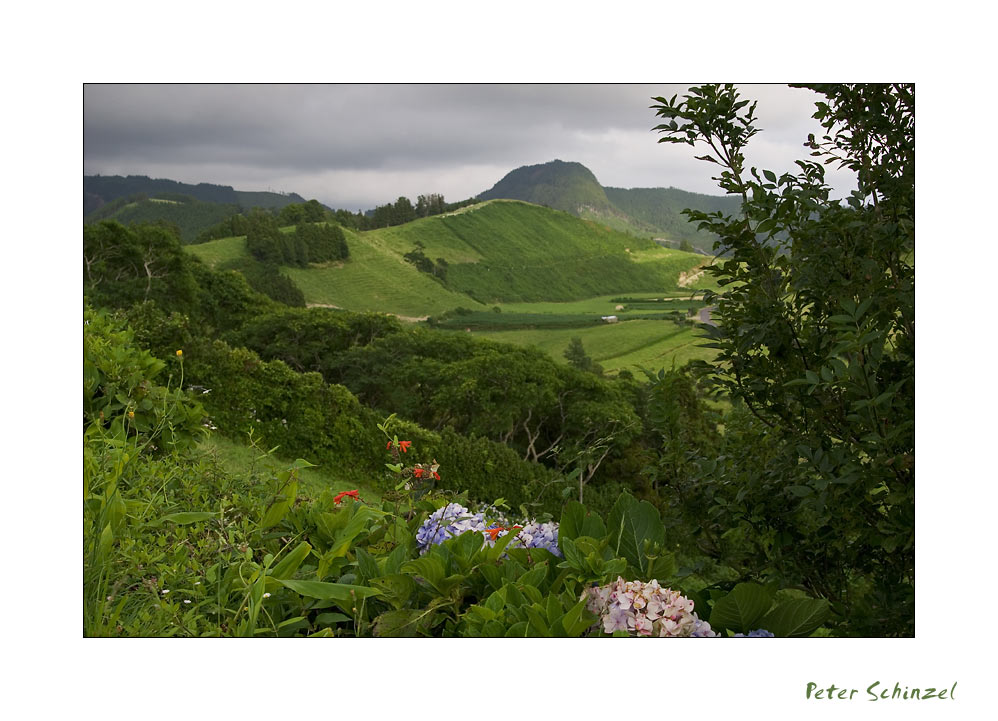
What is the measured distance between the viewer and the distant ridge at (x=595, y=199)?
552cm

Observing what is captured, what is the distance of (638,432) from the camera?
791 centimetres

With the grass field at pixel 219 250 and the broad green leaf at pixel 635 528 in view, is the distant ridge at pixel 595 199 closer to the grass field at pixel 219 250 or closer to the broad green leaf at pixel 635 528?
the grass field at pixel 219 250

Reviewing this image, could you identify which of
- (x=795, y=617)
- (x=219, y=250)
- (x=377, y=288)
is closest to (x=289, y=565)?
(x=795, y=617)

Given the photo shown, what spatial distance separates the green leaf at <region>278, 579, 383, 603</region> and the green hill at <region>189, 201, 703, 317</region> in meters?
5.36

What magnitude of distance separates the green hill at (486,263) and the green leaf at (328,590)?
5359 millimetres

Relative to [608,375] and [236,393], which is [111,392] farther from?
[608,375]

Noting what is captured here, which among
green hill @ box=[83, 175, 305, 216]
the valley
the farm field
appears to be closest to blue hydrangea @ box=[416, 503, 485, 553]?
green hill @ box=[83, 175, 305, 216]

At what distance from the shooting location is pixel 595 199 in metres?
6.23

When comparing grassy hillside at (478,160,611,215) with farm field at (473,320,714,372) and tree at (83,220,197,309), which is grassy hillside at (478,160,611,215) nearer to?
farm field at (473,320,714,372)

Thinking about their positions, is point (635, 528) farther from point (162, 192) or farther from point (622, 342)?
point (622, 342)

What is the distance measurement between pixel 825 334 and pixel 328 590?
4.02 feet

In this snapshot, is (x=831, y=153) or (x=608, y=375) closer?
(x=831, y=153)
